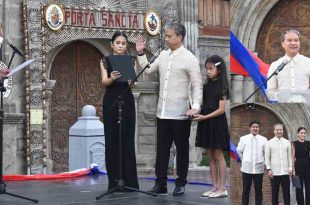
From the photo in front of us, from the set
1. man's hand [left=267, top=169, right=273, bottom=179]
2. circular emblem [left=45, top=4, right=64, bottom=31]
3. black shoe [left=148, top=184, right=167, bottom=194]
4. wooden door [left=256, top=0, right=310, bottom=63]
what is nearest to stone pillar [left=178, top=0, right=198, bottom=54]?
circular emblem [left=45, top=4, right=64, bottom=31]

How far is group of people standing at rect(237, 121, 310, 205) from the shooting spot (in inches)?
106

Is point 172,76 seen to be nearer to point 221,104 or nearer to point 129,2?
point 221,104

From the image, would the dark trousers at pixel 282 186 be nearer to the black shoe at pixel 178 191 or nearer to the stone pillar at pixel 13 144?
the black shoe at pixel 178 191

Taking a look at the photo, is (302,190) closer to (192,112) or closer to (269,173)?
(269,173)

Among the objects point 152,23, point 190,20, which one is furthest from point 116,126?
point 190,20

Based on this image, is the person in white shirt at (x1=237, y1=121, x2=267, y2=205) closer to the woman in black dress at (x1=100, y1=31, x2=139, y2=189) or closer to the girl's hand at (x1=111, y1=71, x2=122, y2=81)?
the girl's hand at (x1=111, y1=71, x2=122, y2=81)

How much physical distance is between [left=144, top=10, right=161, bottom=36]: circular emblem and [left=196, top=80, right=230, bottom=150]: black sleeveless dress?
9.60 metres

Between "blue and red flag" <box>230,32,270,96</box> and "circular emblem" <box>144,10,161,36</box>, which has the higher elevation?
"circular emblem" <box>144,10,161,36</box>

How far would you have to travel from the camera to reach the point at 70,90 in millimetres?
15375

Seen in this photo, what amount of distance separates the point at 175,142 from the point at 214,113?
64cm

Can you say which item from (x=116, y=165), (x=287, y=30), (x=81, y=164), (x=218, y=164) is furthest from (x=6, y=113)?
(x=287, y=30)

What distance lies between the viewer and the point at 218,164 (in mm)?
6125

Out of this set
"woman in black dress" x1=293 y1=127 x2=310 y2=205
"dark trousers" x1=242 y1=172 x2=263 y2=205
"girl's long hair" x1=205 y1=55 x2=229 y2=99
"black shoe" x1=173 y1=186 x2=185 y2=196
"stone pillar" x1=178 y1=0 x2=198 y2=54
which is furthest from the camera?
"stone pillar" x1=178 y1=0 x2=198 y2=54

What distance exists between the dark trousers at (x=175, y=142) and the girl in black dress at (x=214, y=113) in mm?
273
